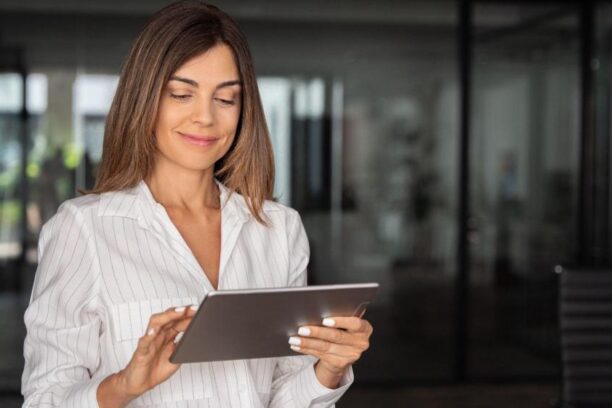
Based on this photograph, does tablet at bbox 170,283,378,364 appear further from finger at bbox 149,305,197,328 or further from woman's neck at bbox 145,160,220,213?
woman's neck at bbox 145,160,220,213

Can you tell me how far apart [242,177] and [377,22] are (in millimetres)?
3912

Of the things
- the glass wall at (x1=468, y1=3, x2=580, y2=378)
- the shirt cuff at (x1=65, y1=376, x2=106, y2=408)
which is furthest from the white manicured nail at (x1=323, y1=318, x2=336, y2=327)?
the glass wall at (x1=468, y1=3, x2=580, y2=378)

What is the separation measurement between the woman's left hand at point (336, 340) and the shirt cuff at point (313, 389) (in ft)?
0.36

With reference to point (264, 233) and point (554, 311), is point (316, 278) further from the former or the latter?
point (264, 233)

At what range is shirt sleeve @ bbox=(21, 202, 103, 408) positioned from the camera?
1.51 m

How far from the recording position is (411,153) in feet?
18.6

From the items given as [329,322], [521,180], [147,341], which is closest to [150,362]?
[147,341]

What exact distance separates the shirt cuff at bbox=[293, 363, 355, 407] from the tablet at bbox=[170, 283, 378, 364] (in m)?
0.20

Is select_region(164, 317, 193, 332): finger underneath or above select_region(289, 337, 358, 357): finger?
above

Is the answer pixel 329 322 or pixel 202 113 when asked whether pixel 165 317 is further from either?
pixel 202 113

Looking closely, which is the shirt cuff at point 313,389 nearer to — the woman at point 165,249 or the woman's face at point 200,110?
the woman at point 165,249

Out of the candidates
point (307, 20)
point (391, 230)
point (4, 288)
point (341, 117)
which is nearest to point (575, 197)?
point (391, 230)

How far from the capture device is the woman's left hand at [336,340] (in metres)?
1.46

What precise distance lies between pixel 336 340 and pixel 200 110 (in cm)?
45
